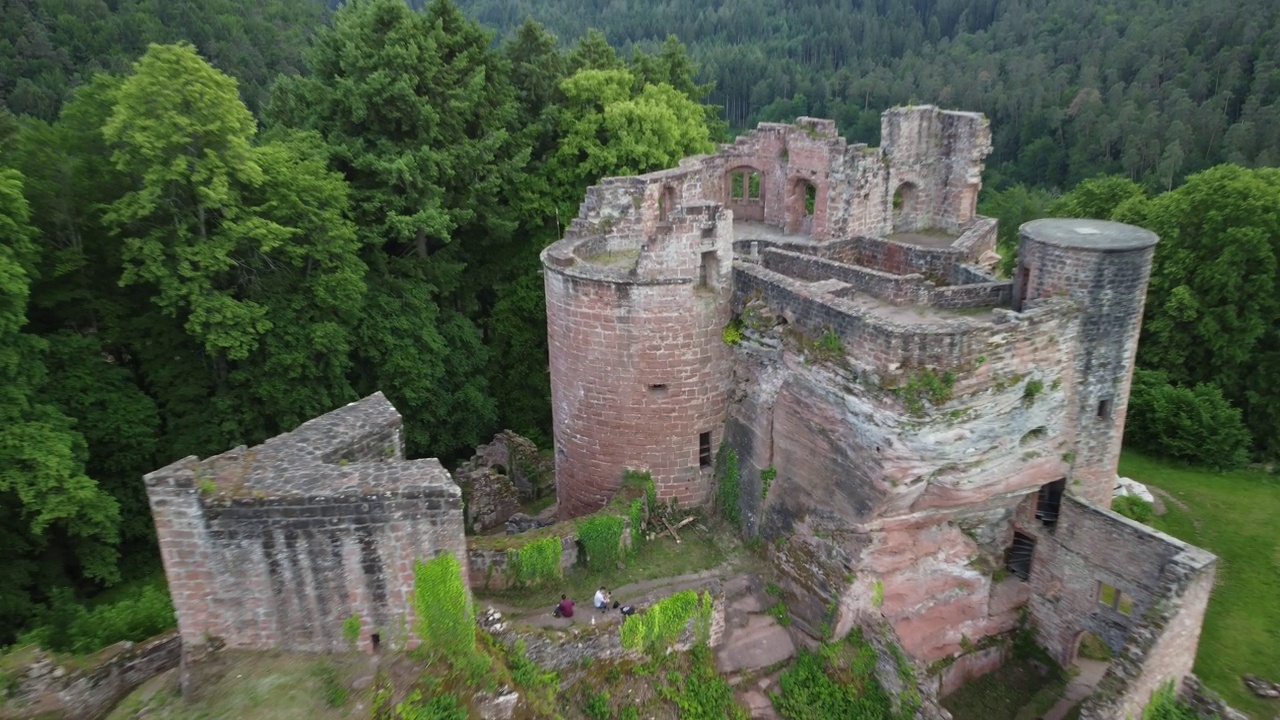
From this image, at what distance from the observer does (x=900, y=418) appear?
13.5 m

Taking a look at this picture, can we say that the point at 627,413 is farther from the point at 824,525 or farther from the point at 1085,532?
the point at 1085,532

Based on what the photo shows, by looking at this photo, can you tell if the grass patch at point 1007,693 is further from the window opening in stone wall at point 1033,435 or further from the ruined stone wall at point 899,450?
the window opening in stone wall at point 1033,435

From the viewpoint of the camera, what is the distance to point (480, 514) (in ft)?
69.2

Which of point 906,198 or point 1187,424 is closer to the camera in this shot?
point 1187,424

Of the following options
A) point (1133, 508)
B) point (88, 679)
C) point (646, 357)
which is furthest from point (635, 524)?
point (1133, 508)

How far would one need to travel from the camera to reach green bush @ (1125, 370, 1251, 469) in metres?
24.3

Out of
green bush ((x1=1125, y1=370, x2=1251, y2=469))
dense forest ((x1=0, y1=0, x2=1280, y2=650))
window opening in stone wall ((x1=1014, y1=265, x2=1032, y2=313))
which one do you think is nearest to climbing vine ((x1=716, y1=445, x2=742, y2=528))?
window opening in stone wall ((x1=1014, y1=265, x2=1032, y2=313))

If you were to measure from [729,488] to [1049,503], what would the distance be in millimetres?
6101

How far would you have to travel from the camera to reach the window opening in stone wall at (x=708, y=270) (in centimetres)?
1683

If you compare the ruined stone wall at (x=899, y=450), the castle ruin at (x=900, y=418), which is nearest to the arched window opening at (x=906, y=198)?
the castle ruin at (x=900, y=418)

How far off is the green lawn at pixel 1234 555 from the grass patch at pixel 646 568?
954 centimetres

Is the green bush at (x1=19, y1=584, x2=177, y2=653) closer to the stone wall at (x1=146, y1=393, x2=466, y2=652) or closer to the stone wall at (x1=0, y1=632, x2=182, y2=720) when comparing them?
the stone wall at (x1=0, y1=632, x2=182, y2=720)

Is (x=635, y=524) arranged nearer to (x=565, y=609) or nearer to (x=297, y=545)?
(x=565, y=609)

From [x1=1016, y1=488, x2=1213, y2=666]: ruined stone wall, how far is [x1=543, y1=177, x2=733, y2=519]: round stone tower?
6.55m
